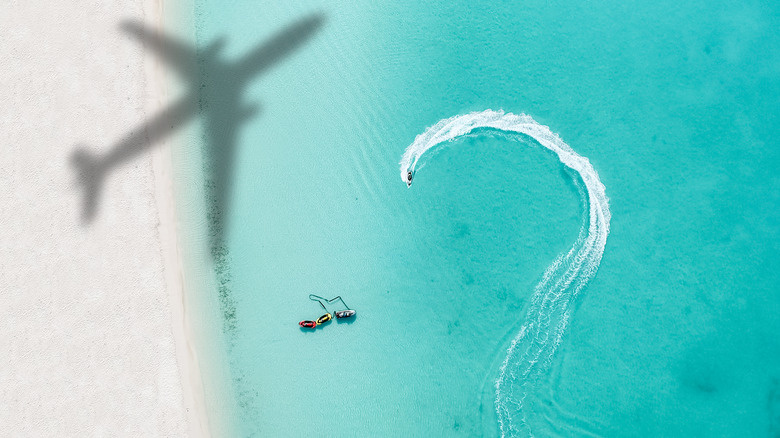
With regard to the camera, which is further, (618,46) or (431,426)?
(618,46)

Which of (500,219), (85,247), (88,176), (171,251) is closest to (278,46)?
(88,176)

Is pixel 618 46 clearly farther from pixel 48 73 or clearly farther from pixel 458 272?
pixel 48 73

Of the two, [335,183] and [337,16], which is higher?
[337,16]

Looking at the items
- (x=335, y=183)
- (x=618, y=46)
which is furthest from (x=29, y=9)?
(x=618, y=46)

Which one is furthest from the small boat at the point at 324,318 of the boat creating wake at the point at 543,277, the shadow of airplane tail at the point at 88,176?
the shadow of airplane tail at the point at 88,176

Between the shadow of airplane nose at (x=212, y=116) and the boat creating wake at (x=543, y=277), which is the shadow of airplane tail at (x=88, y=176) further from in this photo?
the boat creating wake at (x=543, y=277)

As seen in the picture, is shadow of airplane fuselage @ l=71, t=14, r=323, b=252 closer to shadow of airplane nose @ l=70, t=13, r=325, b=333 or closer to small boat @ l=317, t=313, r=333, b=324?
shadow of airplane nose @ l=70, t=13, r=325, b=333

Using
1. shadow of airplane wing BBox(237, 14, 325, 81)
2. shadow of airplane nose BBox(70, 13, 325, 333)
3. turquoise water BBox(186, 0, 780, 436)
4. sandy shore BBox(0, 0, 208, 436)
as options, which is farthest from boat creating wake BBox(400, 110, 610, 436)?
sandy shore BBox(0, 0, 208, 436)
